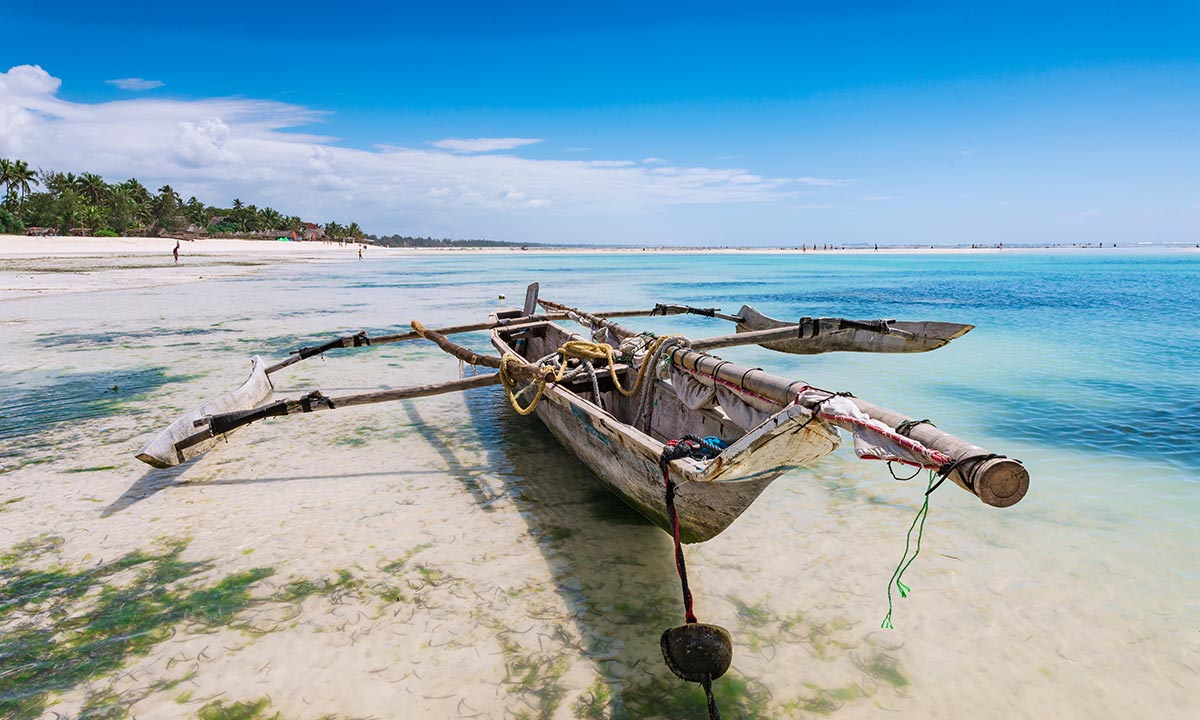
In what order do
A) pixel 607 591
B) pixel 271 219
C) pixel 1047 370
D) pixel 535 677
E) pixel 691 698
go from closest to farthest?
1. pixel 691 698
2. pixel 535 677
3. pixel 607 591
4. pixel 1047 370
5. pixel 271 219

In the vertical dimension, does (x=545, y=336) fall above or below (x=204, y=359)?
above

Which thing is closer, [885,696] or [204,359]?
[885,696]

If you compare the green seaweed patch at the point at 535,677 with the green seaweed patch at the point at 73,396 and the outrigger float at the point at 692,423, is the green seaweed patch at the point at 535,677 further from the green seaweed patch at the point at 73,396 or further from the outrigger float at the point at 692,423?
the green seaweed patch at the point at 73,396

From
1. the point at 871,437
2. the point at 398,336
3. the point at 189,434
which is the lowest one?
the point at 189,434

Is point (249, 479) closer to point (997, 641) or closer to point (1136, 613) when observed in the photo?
point (997, 641)

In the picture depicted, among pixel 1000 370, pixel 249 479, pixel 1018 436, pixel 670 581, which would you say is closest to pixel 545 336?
pixel 249 479

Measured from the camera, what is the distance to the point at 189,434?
5629mm

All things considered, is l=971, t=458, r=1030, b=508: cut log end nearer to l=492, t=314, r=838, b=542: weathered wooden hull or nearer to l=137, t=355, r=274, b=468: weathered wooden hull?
l=492, t=314, r=838, b=542: weathered wooden hull

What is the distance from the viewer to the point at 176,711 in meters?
2.88

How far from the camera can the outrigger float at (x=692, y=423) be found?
246 centimetres

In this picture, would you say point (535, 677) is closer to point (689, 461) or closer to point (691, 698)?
point (691, 698)

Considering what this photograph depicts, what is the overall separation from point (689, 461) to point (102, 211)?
252 feet

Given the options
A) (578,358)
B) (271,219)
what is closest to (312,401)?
(578,358)

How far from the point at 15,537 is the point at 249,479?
165 cm
